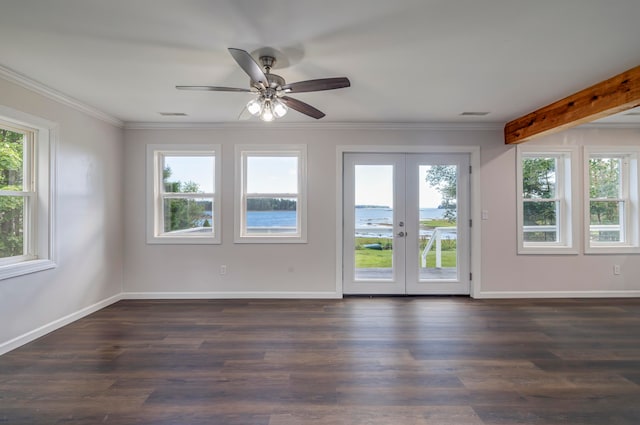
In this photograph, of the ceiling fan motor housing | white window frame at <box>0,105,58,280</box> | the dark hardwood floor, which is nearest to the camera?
the dark hardwood floor

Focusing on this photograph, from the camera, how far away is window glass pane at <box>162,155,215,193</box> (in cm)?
432

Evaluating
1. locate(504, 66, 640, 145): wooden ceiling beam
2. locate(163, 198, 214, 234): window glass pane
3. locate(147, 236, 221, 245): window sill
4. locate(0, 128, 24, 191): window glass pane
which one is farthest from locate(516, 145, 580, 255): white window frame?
locate(0, 128, 24, 191): window glass pane

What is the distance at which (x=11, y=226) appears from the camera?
9.34 feet

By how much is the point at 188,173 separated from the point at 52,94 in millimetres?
1665

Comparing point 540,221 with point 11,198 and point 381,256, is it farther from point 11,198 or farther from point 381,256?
point 11,198

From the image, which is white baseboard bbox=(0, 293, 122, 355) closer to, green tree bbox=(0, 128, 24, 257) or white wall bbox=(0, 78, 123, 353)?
white wall bbox=(0, 78, 123, 353)

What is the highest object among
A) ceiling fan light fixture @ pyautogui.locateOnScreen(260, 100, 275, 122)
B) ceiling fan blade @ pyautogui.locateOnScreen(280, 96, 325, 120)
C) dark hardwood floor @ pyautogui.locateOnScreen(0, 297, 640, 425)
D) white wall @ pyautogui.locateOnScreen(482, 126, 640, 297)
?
ceiling fan blade @ pyautogui.locateOnScreen(280, 96, 325, 120)

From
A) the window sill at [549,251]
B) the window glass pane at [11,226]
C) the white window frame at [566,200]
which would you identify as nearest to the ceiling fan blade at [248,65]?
the window glass pane at [11,226]

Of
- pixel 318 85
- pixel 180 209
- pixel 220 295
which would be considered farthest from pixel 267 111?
pixel 220 295

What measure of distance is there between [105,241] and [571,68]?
18.0 ft

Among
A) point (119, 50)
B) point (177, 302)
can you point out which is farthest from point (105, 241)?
point (119, 50)

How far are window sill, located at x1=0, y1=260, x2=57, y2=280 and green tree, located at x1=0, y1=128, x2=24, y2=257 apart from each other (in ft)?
0.62

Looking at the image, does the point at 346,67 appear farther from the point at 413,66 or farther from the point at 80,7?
the point at 80,7

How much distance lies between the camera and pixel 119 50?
227 centimetres
